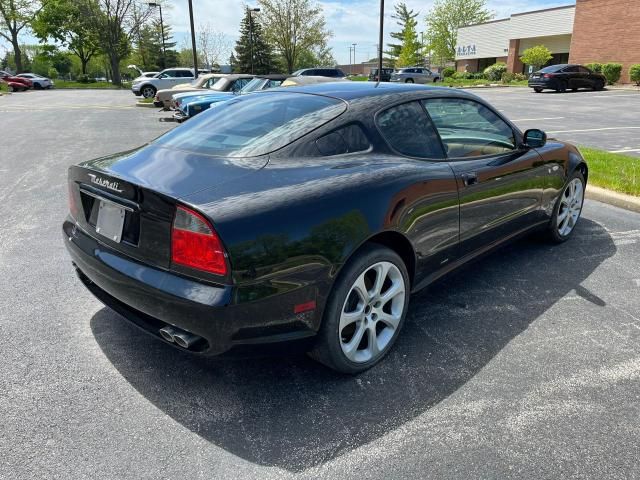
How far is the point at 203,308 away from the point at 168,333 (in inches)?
11.6

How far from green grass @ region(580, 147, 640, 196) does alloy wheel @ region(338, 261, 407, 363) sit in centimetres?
465

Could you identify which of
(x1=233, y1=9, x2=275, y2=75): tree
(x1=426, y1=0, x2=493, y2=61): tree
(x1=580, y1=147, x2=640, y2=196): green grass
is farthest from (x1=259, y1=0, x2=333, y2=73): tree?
(x1=580, y1=147, x2=640, y2=196): green grass

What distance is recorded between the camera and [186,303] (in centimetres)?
214

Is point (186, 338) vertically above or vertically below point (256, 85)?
below

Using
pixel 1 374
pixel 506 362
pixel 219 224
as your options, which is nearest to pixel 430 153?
pixel 506 362

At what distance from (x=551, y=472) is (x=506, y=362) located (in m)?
0.83

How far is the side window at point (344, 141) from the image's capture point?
2.71m

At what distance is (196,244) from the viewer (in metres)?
2.12

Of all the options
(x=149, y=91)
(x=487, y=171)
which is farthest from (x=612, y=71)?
(x=487, y=171)

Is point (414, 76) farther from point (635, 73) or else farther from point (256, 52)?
point (256, 52)

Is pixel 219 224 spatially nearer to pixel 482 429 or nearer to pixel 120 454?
pixel 120 454

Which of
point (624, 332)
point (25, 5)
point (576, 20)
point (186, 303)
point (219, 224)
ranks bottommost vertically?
point (624, 332)

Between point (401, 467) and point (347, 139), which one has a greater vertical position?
point (347, 139)

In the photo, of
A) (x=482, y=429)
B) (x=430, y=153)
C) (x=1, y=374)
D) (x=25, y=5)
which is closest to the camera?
(x=482, y=429)
